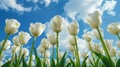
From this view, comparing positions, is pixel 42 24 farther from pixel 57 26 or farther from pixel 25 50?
pixel 25 50

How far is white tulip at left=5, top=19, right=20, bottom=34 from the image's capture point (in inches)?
209

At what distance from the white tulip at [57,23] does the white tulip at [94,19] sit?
3.21 feet

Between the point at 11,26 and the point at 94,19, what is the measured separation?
175cm

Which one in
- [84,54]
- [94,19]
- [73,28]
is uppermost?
[73,28]

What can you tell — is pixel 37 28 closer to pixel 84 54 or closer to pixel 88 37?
pixel 88 37

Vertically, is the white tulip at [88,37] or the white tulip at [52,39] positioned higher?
the white tulip at [88,37]

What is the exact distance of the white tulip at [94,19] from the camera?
4.84 metres

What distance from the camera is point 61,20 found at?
237 inches

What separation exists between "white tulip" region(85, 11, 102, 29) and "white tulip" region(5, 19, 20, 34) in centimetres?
152

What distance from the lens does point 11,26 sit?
547cm

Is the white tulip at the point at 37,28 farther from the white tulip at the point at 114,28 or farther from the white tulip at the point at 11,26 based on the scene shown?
the white tulip at the point at 114,28

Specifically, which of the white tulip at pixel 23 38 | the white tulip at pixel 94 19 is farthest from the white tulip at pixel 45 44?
the white tulip at pixel 94 19

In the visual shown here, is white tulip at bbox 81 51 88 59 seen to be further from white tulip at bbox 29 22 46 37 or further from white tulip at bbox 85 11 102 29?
white tulip at bbox 85 11 102 29

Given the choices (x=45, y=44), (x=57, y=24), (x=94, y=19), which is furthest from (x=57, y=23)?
(x=45, y=44)
